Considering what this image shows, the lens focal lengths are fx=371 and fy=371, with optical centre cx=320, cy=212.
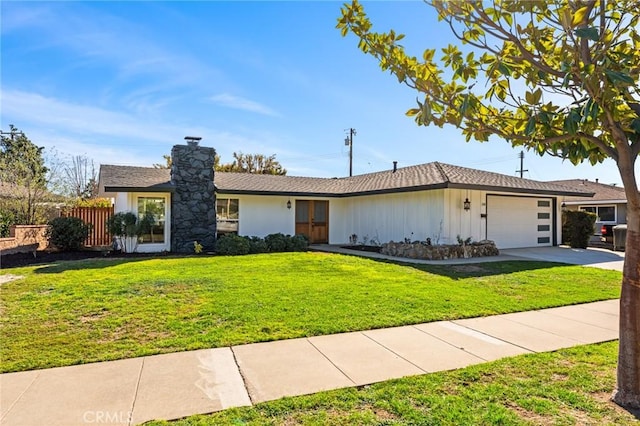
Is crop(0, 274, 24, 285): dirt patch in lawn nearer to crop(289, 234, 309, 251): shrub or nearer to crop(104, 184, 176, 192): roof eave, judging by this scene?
crop(104, 184, 176, 192): roof eave

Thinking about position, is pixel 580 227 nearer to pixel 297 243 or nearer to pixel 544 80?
pixel 297 243

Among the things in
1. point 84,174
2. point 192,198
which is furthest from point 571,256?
point 84,174

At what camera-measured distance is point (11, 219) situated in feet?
44.1

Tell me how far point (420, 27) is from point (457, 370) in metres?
4.43

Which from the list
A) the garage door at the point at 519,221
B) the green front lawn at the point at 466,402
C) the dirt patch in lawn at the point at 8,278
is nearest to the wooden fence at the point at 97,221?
the dirt patch in lawn at the point at 8,278

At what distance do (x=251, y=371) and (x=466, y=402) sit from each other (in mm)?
1982

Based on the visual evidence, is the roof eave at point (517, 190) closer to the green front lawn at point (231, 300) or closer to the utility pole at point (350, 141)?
the green front lawn at point (231, 300)

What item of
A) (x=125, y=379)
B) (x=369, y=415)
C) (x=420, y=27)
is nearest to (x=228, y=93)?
(x=420, y=27)

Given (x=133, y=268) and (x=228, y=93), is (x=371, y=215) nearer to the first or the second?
(x=228, y=93)

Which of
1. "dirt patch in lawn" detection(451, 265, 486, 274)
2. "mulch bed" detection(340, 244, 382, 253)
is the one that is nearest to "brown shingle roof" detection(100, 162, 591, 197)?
"mulch bed" detection(340, 244, 382, 253)

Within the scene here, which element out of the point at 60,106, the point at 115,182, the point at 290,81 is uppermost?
the point at 290,81

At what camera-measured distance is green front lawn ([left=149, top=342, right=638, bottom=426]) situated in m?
2.80

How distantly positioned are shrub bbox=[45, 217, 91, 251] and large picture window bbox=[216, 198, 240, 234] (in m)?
Result: 4.78

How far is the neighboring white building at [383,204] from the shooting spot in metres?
13.6
